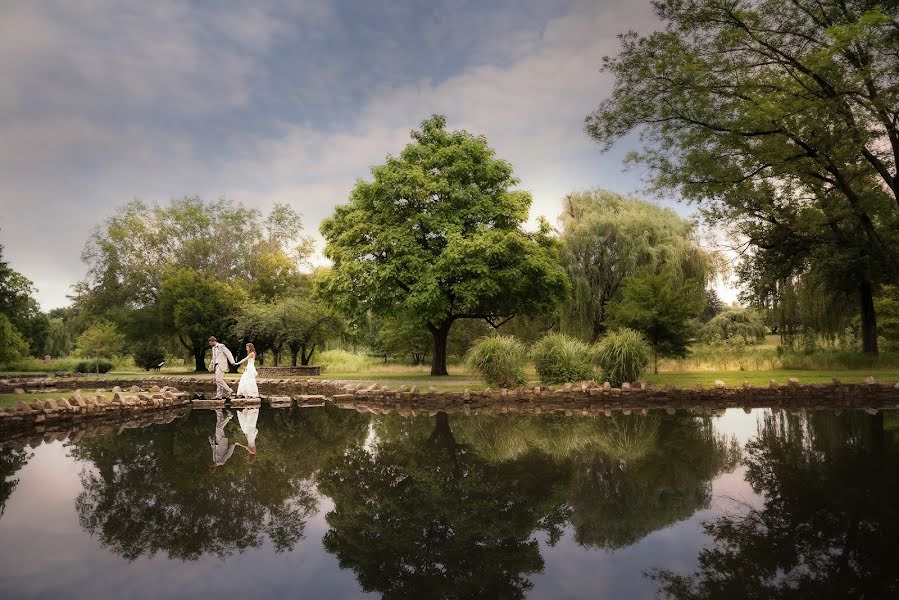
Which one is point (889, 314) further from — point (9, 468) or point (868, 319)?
point (9, 468)

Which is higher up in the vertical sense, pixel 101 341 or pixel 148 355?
pixel 101 341

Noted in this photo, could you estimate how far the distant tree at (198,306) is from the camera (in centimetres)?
3244

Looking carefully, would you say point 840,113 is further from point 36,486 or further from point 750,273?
point 36,486

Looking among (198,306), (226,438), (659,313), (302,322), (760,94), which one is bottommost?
(226,438)

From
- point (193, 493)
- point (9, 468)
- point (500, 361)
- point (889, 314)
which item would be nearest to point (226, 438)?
point (9, 468)

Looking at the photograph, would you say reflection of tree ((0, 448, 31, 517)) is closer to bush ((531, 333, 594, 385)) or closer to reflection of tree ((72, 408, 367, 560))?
reflection of tree ((72, 408, 367, 560))

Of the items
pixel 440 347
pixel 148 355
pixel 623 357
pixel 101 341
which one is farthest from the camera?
pixel 148 355

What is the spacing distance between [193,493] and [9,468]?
3.46m

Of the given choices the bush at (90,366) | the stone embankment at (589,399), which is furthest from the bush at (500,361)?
the bush at (90,366)

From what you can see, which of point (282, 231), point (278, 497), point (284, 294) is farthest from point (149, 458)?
point (282, 231)

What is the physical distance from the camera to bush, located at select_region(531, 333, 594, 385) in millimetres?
15594

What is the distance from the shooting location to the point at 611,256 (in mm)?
24734

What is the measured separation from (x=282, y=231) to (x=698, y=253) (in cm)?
3139

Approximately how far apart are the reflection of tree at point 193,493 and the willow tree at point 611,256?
16832 mm
